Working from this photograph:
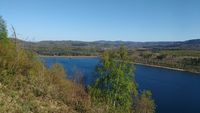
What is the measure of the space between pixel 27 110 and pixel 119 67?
21.4 metres

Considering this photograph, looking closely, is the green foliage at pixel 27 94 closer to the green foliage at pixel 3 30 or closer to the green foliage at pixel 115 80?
the green foliage at pixel 3 30

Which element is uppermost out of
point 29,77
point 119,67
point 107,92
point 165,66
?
point 29,77

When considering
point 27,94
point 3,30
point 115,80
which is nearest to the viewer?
point 27,94

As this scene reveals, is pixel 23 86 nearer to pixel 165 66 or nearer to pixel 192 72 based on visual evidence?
pixel 192 72

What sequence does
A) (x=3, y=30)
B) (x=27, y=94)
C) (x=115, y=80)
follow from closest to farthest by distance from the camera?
(x=27, y=94) < (x=3, y=30) < (x=115, y=80)

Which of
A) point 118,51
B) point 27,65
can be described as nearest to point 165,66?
point 118,51

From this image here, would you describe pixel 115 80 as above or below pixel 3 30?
below

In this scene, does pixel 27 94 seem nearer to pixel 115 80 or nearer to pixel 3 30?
pixel 3 30

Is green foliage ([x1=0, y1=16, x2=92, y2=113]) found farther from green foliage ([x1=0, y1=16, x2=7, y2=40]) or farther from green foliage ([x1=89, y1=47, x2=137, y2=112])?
→ green foliage ([x1=89, y1=47, x2=137, y2=112])

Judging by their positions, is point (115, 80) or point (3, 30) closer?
point (3, 30)

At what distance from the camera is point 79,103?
987cm

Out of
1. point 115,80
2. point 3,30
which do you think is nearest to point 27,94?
point 3,30

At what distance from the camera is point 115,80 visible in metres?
28.2

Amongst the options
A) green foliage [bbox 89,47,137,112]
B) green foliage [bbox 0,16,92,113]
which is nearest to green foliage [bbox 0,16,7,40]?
green foliage [bbox 0,16,92,113]
